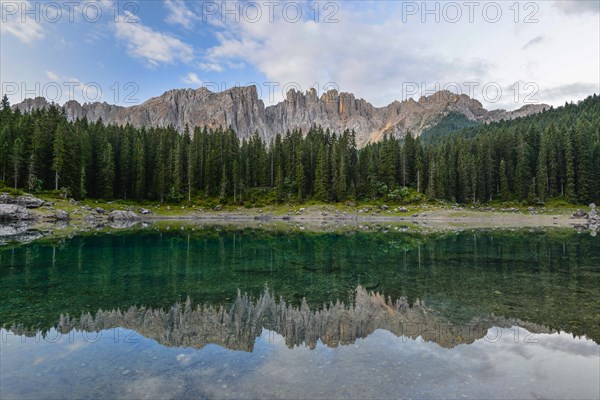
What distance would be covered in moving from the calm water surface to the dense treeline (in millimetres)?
76728

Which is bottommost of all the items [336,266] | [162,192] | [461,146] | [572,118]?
[336,266]

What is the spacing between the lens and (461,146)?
118 meters

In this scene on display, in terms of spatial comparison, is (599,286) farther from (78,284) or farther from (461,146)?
(461,146)

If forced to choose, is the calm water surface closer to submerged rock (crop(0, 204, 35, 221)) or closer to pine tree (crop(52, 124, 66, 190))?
submerged rock (crop(0, 204, 35, 221))

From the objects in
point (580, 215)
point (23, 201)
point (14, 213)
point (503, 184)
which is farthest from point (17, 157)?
point (580, 215)

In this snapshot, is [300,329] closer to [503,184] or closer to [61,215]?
[61,215]

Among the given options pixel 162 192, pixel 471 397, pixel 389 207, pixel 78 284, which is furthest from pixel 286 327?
pixel 162 192

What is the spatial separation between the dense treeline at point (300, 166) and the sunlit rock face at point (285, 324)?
88390 mm

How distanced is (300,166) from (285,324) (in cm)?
9728

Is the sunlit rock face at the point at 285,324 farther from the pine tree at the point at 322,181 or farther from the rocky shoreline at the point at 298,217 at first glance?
the pine tree at the point at 322,181

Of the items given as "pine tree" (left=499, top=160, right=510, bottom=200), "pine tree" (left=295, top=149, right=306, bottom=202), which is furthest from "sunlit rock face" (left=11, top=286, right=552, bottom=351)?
"pine tree" (left=499, top=160, right=510, bottom=200)

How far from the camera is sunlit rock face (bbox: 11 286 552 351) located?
13477 millimetres

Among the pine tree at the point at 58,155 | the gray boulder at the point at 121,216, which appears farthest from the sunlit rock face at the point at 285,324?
the pine tree at the point at 58,155

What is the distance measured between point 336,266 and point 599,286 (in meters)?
16.7
